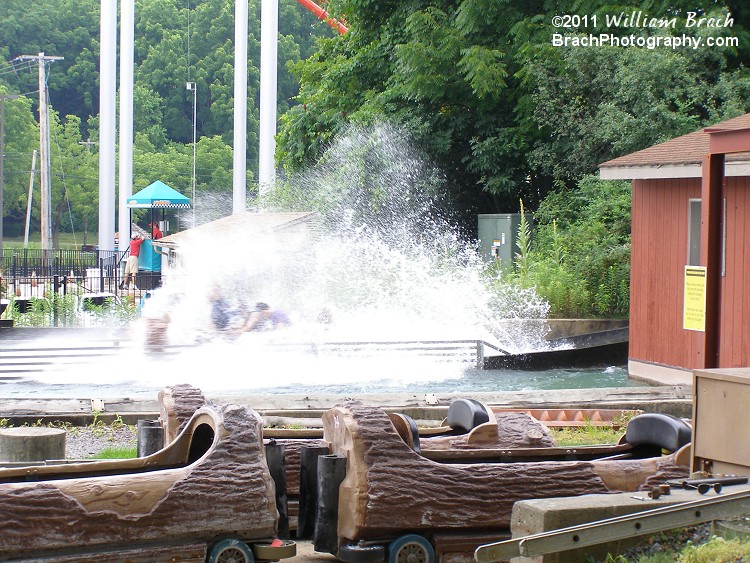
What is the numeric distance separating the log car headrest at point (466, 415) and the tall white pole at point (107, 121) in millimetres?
41707

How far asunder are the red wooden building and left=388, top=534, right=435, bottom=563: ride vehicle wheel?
5.68m

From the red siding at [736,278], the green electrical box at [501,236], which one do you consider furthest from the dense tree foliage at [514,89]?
the red siding at [736,278]

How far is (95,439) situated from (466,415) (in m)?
3.66

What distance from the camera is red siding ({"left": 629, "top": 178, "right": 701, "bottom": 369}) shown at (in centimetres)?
1472

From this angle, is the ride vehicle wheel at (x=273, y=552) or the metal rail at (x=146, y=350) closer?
the ride vehicle wheel at (x=273, y=552)

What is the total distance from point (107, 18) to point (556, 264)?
101ft

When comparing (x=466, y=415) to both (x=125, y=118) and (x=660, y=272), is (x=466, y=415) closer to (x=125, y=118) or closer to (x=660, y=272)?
(x=660, y=272)

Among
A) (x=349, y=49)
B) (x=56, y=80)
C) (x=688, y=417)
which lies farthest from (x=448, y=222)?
(x=56, y=80)

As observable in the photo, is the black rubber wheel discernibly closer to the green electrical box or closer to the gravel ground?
the gravel ground

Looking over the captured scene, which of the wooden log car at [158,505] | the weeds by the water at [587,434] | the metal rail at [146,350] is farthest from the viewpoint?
the metal rail at [146,350]

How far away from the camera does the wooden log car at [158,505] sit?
510cm

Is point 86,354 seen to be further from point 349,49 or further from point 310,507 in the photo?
point 349,49

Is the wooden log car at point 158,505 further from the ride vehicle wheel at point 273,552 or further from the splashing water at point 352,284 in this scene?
the splashing water at point 352,284

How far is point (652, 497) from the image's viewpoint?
519 cm
